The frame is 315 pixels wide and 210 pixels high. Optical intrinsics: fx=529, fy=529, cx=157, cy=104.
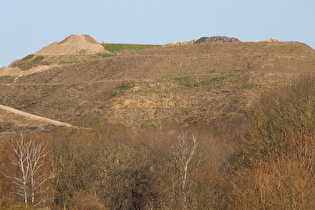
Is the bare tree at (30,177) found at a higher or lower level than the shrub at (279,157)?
lower

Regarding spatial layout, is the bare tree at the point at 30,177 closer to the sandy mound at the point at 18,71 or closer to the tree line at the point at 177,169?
the tree line at the point at 177,169

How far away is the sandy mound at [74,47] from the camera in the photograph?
159 m

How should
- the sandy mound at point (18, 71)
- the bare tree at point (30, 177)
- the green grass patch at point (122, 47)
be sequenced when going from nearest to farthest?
the bare tree at point (30, 177)
the sandy mound at point (18, 71)
the green grass patch at point (122, 47)

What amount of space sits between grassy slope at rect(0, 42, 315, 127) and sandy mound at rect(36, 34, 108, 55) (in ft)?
77.1

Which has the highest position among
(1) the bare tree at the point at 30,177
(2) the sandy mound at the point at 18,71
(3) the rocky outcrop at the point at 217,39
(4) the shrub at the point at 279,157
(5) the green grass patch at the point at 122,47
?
(3) the rocky outcrop at the point at 217,39

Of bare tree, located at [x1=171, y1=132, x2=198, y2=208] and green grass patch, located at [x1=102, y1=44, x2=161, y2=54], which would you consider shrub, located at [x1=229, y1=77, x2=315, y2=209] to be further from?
green grass patch, located at [x1=102, y1=44, x2=161, y2=54]

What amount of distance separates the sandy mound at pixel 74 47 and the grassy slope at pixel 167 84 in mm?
23495

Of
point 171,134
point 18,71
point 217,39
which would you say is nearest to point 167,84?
point 171,134

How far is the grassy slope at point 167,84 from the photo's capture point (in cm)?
8512

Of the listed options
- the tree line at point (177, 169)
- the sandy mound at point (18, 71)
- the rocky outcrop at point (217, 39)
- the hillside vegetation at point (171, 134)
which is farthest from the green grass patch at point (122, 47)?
the tree line at point (177, 169)

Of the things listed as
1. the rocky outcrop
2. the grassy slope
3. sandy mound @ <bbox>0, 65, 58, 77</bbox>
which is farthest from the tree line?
the rocky outcrop

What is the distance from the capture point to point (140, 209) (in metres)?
43.7

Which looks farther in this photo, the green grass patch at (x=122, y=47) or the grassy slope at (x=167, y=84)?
the green grass patch at (x=122, y=47)

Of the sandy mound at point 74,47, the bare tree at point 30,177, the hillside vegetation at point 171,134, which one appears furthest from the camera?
the sandy mound at point 74,47
